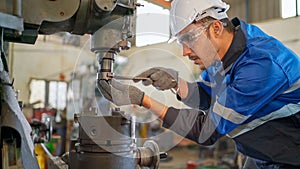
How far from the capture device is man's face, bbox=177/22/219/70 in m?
1.08

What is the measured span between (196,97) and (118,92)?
0.49 m

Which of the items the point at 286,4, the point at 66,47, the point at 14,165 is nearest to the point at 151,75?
the point at 14,165

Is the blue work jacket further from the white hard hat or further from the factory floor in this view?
the factory floor

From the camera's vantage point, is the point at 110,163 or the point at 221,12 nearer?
the point at 110,163

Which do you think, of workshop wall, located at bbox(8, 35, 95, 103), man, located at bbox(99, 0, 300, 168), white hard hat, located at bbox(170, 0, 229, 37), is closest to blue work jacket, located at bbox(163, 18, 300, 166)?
man, located at bbox(99, 0, 300, 168)

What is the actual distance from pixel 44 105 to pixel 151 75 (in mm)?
4829

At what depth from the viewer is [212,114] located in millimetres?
969

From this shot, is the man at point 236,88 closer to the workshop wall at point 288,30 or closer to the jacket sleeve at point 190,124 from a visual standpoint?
the jacket sleeve at point 190,124

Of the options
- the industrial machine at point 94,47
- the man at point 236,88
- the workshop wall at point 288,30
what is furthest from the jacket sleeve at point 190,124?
the workshop wall at point 288,30

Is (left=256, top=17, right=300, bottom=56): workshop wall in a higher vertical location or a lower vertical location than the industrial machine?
higher

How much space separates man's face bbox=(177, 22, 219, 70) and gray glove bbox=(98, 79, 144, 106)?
30 cm

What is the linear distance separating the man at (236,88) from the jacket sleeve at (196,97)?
156 millimetres

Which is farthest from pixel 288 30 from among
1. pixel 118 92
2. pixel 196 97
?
pixel 118 92

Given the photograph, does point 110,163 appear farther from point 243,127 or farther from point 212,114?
point 243,127
